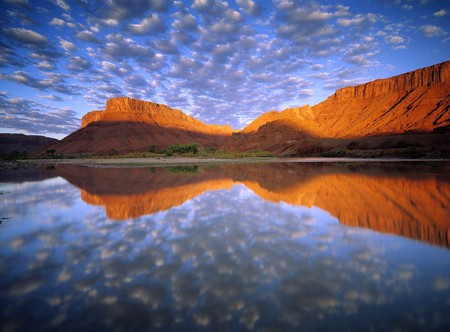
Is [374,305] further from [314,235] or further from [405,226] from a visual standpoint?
[405,226]

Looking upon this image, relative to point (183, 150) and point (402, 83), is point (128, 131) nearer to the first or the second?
point (183, 150)

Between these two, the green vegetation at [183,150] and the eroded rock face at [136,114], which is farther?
the eroded rock face at [136,114]

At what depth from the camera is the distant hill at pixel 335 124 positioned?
68875 millimetres

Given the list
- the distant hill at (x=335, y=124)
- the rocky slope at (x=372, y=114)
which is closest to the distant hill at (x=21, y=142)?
the distant hill at (x=335, y=124)

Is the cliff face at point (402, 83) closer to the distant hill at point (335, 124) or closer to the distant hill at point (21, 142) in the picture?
the distant hill at point (335, 124)

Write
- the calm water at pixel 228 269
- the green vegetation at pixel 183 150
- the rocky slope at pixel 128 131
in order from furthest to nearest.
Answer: the rocky slope at pixel 128 131, the green vegetation at pixel 183 150, the calm water at pixel 228 269

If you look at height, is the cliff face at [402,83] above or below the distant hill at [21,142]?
above

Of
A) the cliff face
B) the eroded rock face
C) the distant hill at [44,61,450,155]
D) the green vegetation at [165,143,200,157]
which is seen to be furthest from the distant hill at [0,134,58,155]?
the cliff face

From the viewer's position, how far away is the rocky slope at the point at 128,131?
115 metres

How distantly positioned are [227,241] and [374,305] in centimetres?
297

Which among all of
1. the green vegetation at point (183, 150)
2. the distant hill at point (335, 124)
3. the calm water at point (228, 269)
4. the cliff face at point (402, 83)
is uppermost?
the cliff face at point (402, 83)

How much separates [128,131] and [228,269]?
131 m

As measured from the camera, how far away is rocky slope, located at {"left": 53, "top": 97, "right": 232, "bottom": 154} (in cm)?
11520

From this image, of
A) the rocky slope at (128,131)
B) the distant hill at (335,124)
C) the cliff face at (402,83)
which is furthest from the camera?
the rocky slope at (128,131)
